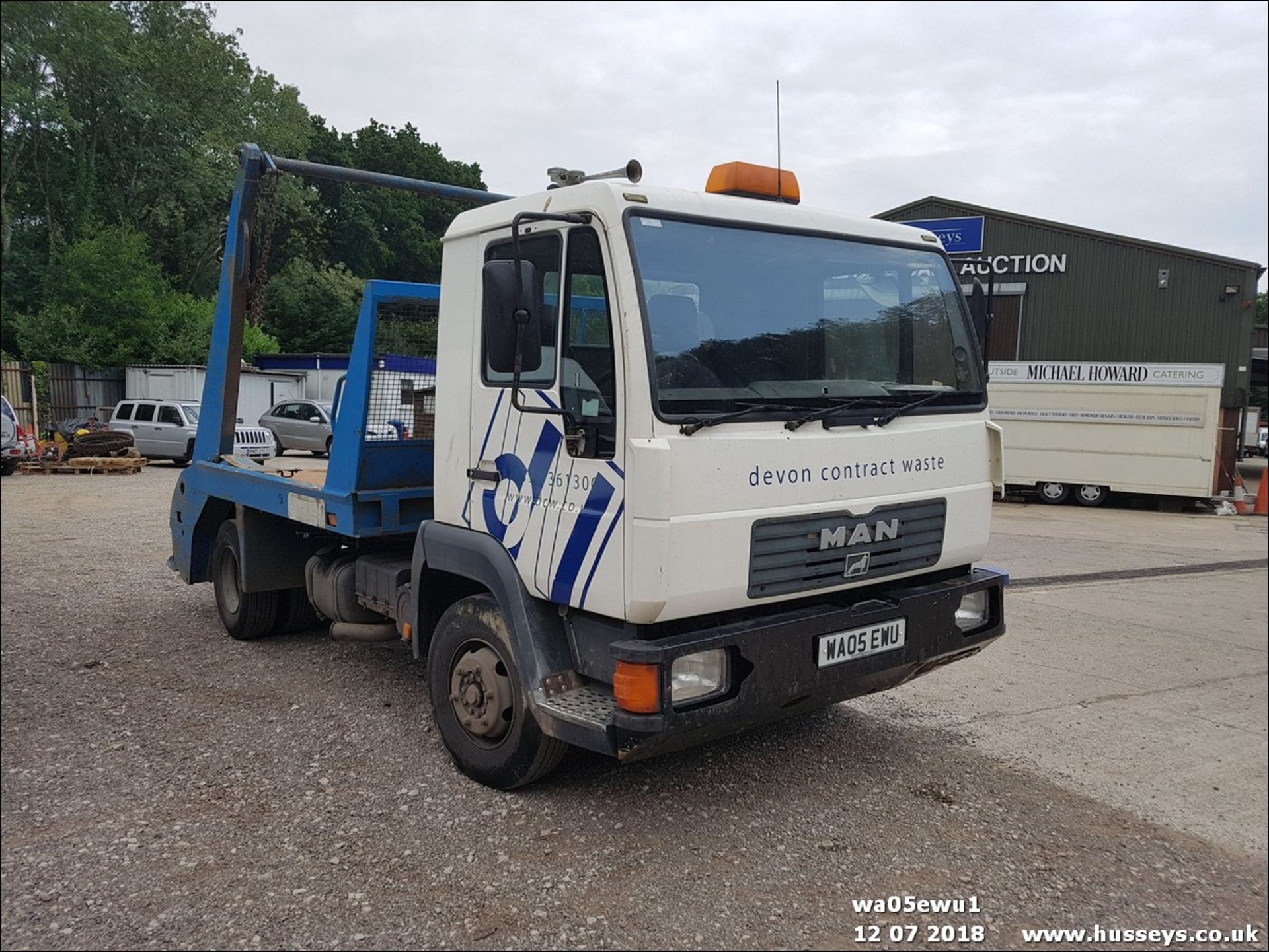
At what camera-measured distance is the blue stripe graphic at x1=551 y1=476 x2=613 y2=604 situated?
3.24 meters

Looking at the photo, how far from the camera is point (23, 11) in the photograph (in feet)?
3.98

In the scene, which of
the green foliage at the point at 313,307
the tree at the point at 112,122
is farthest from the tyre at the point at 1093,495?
the tree at the point at 112,122

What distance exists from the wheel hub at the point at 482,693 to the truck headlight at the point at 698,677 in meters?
0.84

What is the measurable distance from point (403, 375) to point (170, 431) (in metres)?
13.1

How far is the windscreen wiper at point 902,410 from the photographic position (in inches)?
141

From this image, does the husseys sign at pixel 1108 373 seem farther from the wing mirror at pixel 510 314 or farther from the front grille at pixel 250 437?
the wing mirror at pixel 510 314

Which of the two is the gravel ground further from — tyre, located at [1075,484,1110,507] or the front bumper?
tyre, located at [1075,484,1110,507]

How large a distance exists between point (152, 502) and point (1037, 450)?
14853mm

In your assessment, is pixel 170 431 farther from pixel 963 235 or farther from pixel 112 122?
pixel 963 235

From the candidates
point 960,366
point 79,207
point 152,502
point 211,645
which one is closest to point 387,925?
point 79,207

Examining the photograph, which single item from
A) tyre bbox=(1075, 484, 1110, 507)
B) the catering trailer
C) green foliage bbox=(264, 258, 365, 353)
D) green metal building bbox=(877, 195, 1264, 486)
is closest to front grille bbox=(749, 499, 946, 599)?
green foliage bbox=(264, 258, 365, 353)

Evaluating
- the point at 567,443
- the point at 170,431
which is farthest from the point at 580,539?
the point at 170,431

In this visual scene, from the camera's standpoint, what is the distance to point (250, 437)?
20.3 feet

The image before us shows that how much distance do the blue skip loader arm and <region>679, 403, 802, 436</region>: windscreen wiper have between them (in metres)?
→ 1.90
